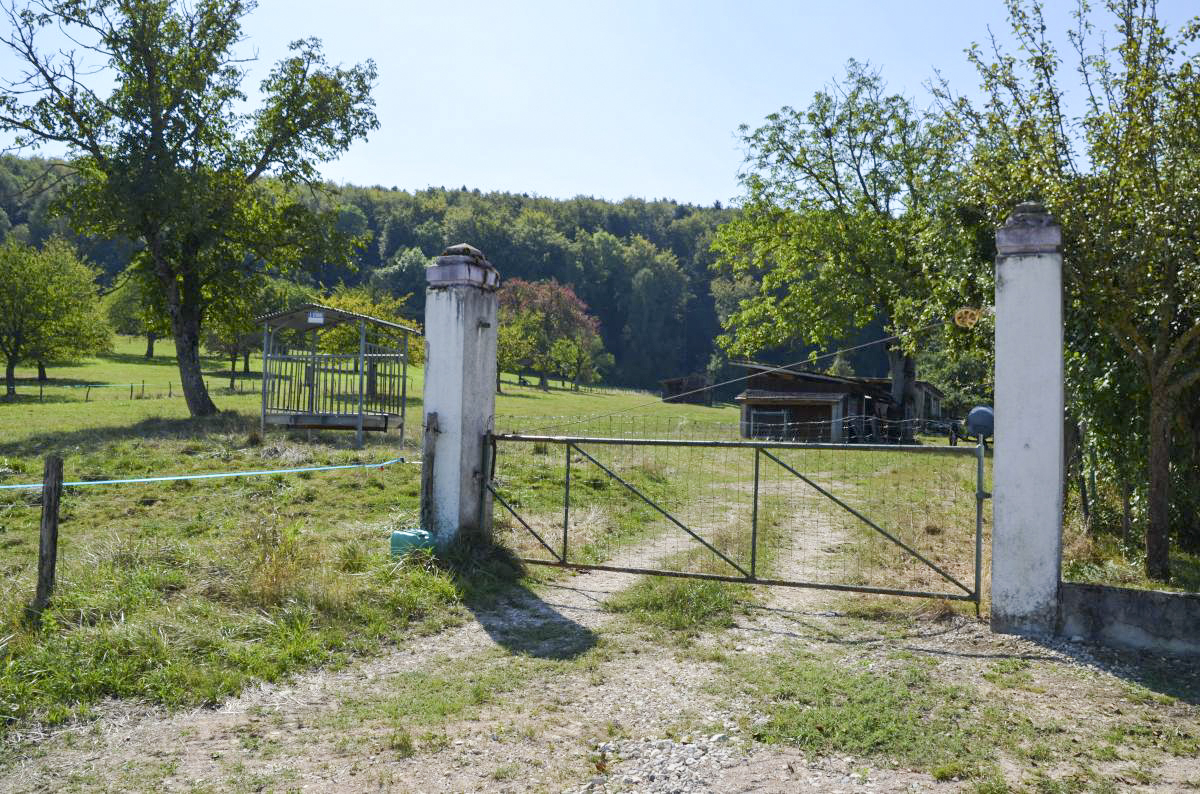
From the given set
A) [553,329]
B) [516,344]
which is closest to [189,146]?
[516,344]

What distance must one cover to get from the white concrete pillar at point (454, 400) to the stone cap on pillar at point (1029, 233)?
489 centimetres

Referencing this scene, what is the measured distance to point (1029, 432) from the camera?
6.67m

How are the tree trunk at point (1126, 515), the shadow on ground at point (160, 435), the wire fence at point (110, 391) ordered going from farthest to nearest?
the wire fence at point (110, 391)
the shadow on ground at point (160, 435)
the tree trunk at point (1126, 515)

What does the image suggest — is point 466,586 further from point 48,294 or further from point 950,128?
point 48,294

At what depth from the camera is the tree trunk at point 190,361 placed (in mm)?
23859

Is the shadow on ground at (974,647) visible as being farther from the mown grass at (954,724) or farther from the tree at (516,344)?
the tree at (516,344)

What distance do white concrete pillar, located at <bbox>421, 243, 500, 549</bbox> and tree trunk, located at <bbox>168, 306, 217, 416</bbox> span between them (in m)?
17.6

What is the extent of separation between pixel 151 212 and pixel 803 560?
20.4m

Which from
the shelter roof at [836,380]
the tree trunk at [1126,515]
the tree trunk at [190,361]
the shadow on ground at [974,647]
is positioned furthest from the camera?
the shelter roof at [836,380]

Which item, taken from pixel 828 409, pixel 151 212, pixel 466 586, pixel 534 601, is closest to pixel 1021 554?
pixel 534 601

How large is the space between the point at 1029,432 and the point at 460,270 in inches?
216

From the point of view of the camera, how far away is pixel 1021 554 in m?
6.68

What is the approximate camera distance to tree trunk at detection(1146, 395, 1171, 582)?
8.69 meters

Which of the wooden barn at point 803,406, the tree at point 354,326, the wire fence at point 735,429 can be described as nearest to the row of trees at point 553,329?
the tree at point 354,326
